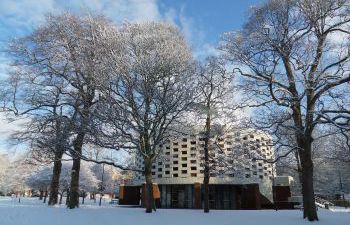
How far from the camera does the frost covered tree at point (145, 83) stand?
72.3ft

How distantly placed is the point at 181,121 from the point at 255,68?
6.79 meters

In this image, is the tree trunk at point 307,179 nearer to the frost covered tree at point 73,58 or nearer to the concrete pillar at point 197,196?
the frost covered tree at point 73,58

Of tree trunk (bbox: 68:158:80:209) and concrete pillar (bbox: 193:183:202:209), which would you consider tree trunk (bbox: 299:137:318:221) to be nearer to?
tree trunk (bbox: 68:158:80:209)

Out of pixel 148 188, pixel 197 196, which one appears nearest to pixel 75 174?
pixel 148 188

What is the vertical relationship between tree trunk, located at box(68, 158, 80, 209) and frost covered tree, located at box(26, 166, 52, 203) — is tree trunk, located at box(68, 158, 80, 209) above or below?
below

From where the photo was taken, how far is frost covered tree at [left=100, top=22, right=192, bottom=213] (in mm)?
22047

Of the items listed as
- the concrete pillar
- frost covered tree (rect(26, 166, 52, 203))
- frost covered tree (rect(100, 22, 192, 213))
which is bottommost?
the concrete pillar

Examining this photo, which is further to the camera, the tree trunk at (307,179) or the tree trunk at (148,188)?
the tree trunk at (148,188)

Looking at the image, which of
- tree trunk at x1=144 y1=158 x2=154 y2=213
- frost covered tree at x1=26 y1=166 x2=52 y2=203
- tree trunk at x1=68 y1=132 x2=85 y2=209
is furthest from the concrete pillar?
frost covered tree at x1=26 y1=166 x2=52 y2=203

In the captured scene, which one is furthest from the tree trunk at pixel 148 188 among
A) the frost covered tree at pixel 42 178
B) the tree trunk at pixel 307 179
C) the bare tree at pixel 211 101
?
the frost covered tree at pixel 42 178

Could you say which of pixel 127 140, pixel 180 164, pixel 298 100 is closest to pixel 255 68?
pixel 298 100

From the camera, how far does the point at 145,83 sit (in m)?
22.1

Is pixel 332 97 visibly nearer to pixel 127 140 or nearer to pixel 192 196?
pixel 127 140

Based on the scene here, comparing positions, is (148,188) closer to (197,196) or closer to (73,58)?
(73,58)
